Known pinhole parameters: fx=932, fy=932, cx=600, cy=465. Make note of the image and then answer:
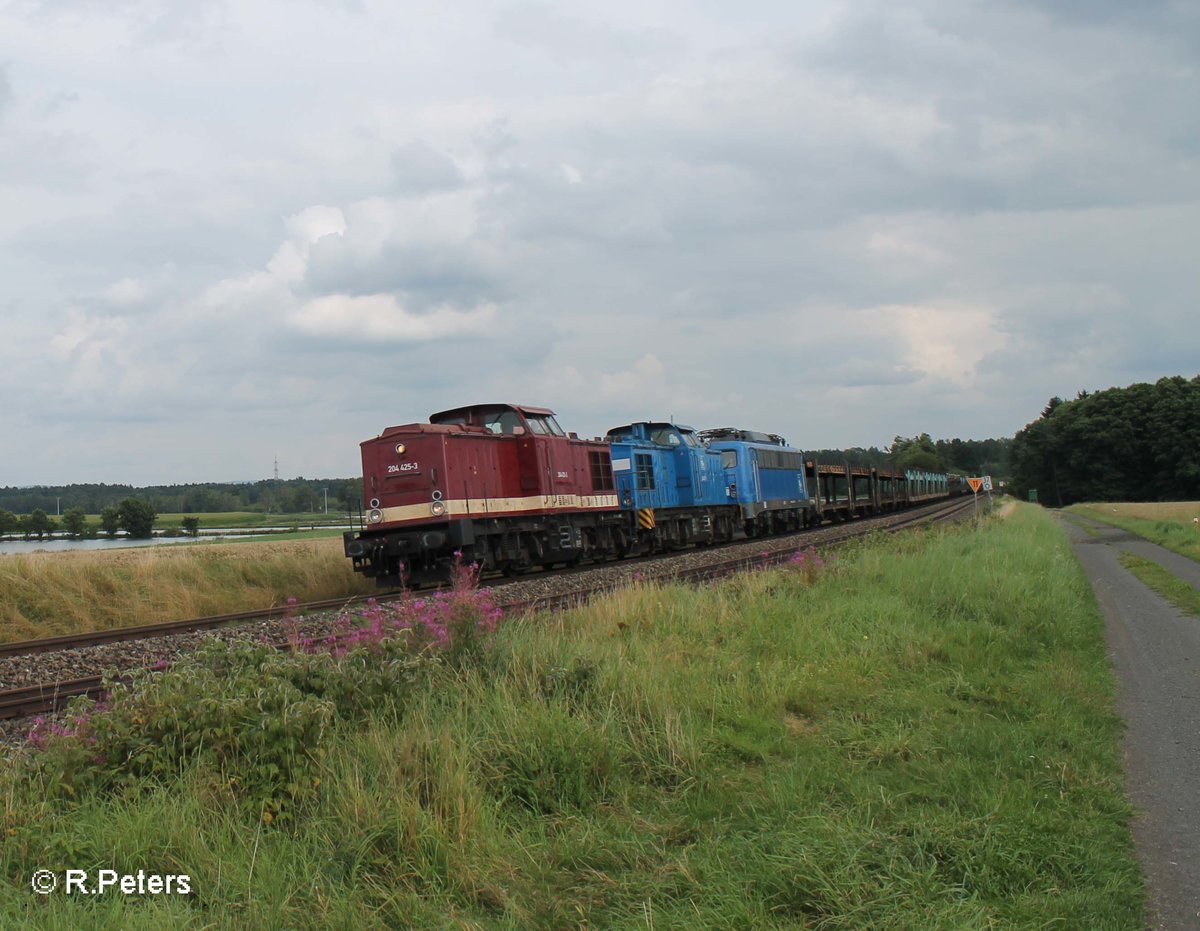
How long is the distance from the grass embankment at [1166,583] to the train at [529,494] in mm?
10790

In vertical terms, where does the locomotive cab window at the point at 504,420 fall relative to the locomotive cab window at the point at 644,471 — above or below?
above

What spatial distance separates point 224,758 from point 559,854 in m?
1.94

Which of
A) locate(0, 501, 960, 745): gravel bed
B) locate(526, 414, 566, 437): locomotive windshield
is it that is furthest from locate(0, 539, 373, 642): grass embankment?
locate(526, 414, 566, 437): locomotive windshield

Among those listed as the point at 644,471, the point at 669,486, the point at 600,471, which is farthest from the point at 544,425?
the point at 669,486

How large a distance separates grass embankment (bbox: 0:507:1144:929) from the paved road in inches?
6.7

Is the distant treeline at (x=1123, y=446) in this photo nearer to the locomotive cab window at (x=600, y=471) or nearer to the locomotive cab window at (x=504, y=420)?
the locomotive cab window at (x=600, y=471)

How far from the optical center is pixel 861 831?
436 cm

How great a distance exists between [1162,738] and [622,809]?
13.8ft

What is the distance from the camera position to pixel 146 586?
59.2 ft

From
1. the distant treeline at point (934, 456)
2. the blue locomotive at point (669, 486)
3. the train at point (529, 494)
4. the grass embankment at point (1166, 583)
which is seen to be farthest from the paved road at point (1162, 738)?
the distant treeline at point (934, 456)

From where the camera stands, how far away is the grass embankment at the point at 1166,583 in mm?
13961

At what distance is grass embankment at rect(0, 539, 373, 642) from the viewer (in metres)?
16.1

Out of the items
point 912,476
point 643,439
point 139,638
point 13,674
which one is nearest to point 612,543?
point 643,439

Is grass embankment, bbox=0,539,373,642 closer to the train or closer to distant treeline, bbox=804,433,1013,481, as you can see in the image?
the train
